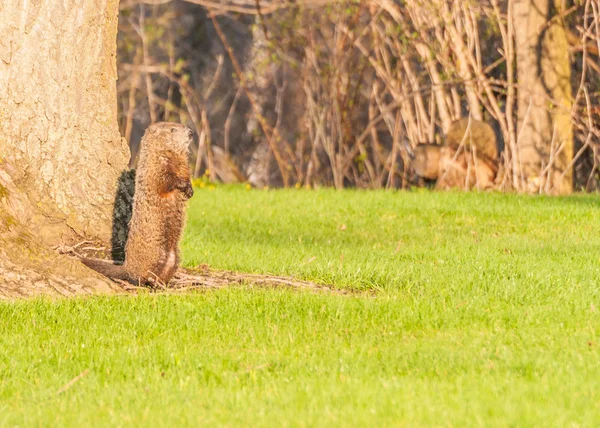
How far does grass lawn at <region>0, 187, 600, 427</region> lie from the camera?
15.0 feet

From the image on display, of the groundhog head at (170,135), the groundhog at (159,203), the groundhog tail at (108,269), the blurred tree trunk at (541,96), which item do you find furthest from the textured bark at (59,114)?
the blurred tree trunk at (541,96)

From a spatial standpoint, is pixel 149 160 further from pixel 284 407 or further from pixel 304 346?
pixel 284 407

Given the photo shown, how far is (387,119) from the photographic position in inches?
638

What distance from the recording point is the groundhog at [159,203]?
7.08m

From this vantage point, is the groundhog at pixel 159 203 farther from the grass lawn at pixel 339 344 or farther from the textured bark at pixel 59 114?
the textured bark at pixel 59 114

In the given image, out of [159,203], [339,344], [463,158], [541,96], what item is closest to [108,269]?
[159,203]

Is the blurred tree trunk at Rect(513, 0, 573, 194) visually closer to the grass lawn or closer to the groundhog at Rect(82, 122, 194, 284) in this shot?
the grass lawn

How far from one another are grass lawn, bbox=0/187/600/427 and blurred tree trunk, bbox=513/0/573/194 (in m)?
4.36

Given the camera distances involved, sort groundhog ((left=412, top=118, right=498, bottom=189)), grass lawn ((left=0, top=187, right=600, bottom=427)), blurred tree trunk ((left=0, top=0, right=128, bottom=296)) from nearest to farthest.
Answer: grass lawn ((left=0, top=187, right=600, bottom=427))
blurred tree trunk ((left=0, top=0, right=128, bottom=296))
groundhog ((left=412, top=118, right=498, bottom=189))

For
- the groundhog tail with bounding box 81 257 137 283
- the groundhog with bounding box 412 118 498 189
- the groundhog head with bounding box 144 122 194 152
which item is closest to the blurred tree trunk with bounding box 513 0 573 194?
the groundhog with bounding box 412 118 498 189

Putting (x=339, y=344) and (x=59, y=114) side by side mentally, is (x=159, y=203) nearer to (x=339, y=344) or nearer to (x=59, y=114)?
(x=59, y=114)

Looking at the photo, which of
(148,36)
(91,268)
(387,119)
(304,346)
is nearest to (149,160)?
(91,268)

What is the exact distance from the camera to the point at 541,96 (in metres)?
13.7

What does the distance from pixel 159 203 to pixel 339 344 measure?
1953 millimetres
